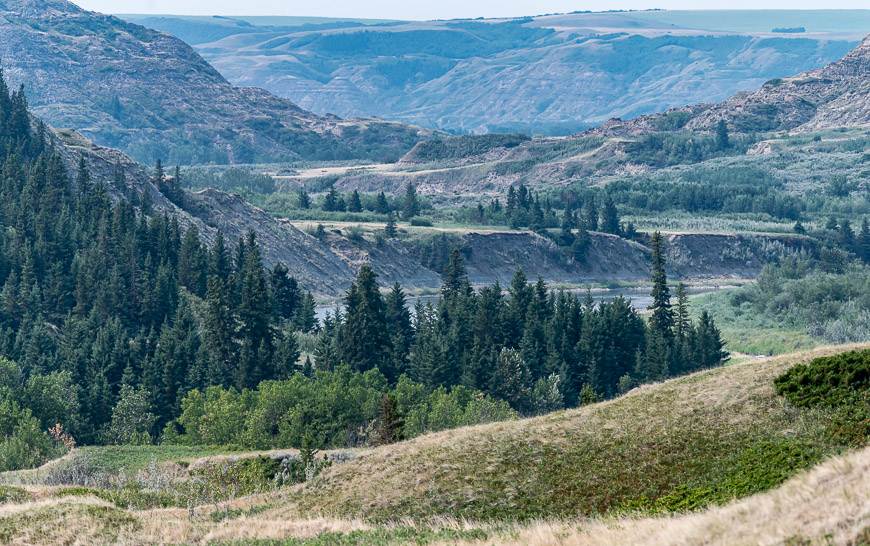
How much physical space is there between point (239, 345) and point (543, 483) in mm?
84623

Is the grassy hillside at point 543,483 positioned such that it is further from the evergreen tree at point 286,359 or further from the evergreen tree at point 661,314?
the evergreen tree at point 661,314

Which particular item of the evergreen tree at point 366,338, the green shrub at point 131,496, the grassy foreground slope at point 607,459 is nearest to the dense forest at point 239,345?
the evergreen tree at point 366,338

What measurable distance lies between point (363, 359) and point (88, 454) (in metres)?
42.3

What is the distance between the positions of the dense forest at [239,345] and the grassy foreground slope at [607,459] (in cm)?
1879

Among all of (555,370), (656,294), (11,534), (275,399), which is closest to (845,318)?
(656,294)

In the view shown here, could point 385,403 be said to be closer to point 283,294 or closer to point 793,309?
point 283,294

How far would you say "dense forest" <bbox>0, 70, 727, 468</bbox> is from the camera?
102688 millimetres

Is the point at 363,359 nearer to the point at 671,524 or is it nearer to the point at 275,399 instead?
the point at 275,399

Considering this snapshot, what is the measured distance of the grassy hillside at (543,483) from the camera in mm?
41875

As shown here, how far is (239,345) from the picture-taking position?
132 m

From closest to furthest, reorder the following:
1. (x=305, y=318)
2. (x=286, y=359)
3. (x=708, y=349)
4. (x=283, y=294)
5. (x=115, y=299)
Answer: (x=286, y=359), (x=708, y=349), (x=115, y=299), (x=305, y=318), (x=283, y=294)

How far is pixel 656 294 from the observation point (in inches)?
5477

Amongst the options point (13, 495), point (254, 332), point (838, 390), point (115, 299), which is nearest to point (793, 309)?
point (254, 332)

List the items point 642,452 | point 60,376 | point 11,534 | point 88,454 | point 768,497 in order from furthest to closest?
point 60,376
point 88,454
point 642,452
point 11,534
point 768,497
